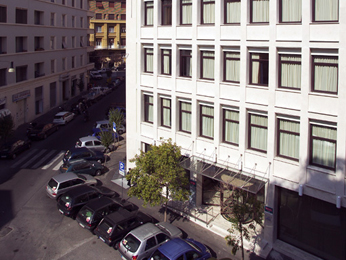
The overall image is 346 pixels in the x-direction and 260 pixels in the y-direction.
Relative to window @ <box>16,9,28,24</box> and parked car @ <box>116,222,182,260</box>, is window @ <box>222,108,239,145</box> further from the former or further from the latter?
window @ <box>16,9,28,24</box>

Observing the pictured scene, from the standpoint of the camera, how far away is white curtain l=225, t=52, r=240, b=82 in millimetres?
20531

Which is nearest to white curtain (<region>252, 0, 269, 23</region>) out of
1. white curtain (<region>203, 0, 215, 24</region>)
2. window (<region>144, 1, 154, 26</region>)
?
white curtain (<region>203, 0, 215, 24</region>)

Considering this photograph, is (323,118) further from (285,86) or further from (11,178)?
(11,178)

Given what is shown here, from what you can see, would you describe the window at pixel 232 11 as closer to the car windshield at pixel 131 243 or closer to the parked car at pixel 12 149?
the car windshield at pixel 131 243

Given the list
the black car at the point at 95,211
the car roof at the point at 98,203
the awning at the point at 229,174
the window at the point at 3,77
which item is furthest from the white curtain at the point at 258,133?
the window at the point at 3,77

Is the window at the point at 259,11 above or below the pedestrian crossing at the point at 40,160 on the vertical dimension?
above

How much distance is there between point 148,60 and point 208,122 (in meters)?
6.37

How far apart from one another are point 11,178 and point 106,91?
38.8 metres

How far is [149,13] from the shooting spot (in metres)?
25.1

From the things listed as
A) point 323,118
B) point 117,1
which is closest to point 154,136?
point 323,118

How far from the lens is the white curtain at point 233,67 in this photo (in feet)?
67.4

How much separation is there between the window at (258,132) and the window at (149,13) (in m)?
9.49

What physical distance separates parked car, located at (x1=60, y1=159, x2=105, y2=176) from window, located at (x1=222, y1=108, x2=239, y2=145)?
1206 cm

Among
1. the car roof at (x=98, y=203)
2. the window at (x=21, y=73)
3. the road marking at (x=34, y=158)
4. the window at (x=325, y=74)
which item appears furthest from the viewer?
the window at (x=21, y=73)
